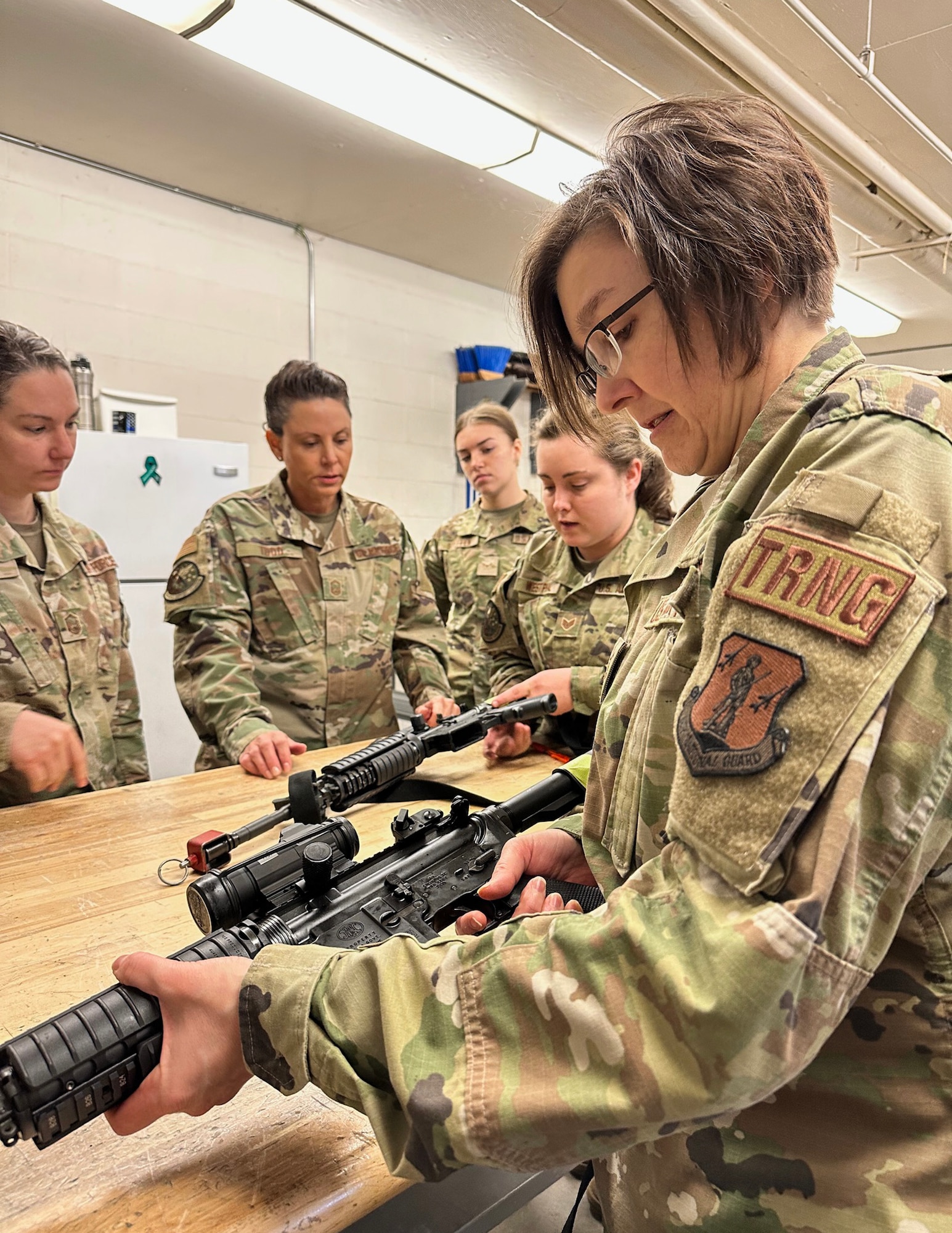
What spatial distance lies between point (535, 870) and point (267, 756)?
3.33 feet

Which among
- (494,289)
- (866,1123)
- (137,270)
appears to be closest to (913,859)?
(866,1123)

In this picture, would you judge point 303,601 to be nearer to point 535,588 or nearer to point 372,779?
point 535,588

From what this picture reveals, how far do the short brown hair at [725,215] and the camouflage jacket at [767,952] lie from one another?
8cm

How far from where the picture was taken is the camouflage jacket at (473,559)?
154 inches

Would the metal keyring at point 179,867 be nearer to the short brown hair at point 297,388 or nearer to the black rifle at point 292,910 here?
the black rifle at point 292,910

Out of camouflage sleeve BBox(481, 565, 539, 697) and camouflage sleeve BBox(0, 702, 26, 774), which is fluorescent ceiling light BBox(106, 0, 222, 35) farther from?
camouflage sleeve BBox(0, 702, 26, 774)

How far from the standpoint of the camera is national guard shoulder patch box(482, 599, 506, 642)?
2586 millimetres

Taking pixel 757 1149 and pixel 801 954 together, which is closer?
pixel 801 954

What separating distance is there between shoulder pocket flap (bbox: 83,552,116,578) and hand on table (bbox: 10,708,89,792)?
777 mm

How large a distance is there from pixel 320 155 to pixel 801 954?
4.26 m

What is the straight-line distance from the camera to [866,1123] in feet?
2.13

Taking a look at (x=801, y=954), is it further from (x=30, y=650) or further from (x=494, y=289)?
(x=494, y=289)

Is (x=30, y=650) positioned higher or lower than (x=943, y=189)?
lower

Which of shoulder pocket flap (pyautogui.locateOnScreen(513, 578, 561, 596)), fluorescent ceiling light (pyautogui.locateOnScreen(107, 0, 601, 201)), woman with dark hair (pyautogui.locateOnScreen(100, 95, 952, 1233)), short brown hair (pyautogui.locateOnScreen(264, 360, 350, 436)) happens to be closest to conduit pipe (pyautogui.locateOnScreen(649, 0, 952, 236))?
fluorescent ceiling light (pyautogui.locateOnScreen(107, 0, 601, 201))
